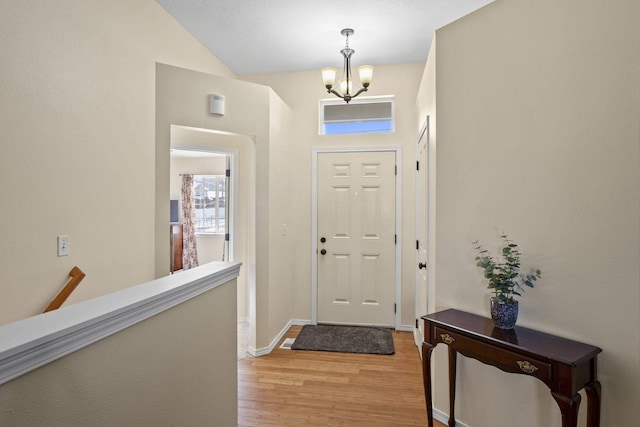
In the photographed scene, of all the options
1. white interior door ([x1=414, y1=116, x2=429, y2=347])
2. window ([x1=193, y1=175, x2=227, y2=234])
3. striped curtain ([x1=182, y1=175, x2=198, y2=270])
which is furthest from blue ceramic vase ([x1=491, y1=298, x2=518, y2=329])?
striped curtain ([x1=182, y1=175, x2=198, y2=270])

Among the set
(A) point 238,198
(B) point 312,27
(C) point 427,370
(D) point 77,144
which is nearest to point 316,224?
(A) point 238,198

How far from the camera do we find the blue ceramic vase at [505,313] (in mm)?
1810

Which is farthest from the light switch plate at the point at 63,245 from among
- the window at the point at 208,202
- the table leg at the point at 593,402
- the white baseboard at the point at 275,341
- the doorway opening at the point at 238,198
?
the window at the point at 208,202

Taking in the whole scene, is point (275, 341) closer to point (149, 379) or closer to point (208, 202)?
point (149, 379)

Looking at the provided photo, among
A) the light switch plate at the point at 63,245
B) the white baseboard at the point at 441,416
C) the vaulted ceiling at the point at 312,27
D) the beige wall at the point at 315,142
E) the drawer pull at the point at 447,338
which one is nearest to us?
the drawer pull at the point at 447,338

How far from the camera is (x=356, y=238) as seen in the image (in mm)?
4125

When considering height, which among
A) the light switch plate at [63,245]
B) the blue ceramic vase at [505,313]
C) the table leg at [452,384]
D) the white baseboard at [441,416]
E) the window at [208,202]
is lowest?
the white baseboard at [441,416]

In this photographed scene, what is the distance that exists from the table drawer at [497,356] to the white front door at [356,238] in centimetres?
206

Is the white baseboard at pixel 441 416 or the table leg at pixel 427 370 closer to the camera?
the table leg at pixel 427 370

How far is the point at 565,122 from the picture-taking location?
1739 mm

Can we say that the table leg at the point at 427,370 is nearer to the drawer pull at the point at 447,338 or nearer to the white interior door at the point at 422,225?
the drawer pull at the point at 447,338

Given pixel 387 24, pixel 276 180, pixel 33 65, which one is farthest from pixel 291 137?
pixel 33 65

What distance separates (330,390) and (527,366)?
1.56 meters

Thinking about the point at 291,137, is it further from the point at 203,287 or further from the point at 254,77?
the point at 203,287
